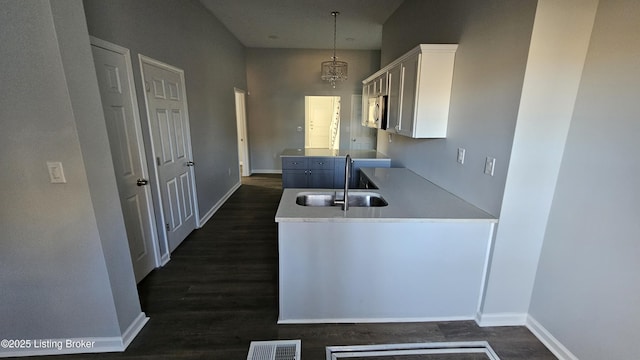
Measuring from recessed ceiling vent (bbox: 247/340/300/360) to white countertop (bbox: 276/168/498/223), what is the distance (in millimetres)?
816

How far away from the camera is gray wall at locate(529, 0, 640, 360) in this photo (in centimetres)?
131

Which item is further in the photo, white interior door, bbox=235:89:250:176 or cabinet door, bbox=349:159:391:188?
white interior door, bbox=235:89:250:176

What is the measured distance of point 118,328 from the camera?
66.5 inches

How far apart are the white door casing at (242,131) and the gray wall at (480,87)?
429 cm

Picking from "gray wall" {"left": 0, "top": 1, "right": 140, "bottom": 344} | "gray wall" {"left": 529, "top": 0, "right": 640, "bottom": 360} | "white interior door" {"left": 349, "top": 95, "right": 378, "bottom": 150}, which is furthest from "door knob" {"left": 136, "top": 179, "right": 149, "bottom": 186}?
"white interior door" {"left": 349, "top": 95, "right": 378, "bottom": 150}

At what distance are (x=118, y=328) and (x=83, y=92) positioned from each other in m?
1.42

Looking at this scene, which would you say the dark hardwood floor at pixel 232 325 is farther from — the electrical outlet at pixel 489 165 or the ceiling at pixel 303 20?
the ceiling at pixel 303 20

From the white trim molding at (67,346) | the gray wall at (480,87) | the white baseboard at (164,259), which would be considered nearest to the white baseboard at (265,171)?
the white baseboard at (164,259)

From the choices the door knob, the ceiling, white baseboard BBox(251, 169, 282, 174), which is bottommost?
white baseboard BBox(251, 169, 282, 174)

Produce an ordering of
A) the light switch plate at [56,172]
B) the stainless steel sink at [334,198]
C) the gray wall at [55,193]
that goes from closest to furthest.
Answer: the gray wall at [55,193] → the light switch plate at [56,172] → the stainless steel sink at [334,198]

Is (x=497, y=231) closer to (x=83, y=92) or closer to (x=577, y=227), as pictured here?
(x=577, y=227)

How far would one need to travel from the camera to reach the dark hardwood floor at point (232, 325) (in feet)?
5.65

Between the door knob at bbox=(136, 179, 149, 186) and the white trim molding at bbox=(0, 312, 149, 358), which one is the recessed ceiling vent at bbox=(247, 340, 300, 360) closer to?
the white trim molding at bbox=(0, 312, 149, 358)

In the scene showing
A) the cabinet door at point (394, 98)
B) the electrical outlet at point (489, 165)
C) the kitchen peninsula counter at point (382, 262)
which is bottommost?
the kitchen peninsula counter at point (382, 262)
